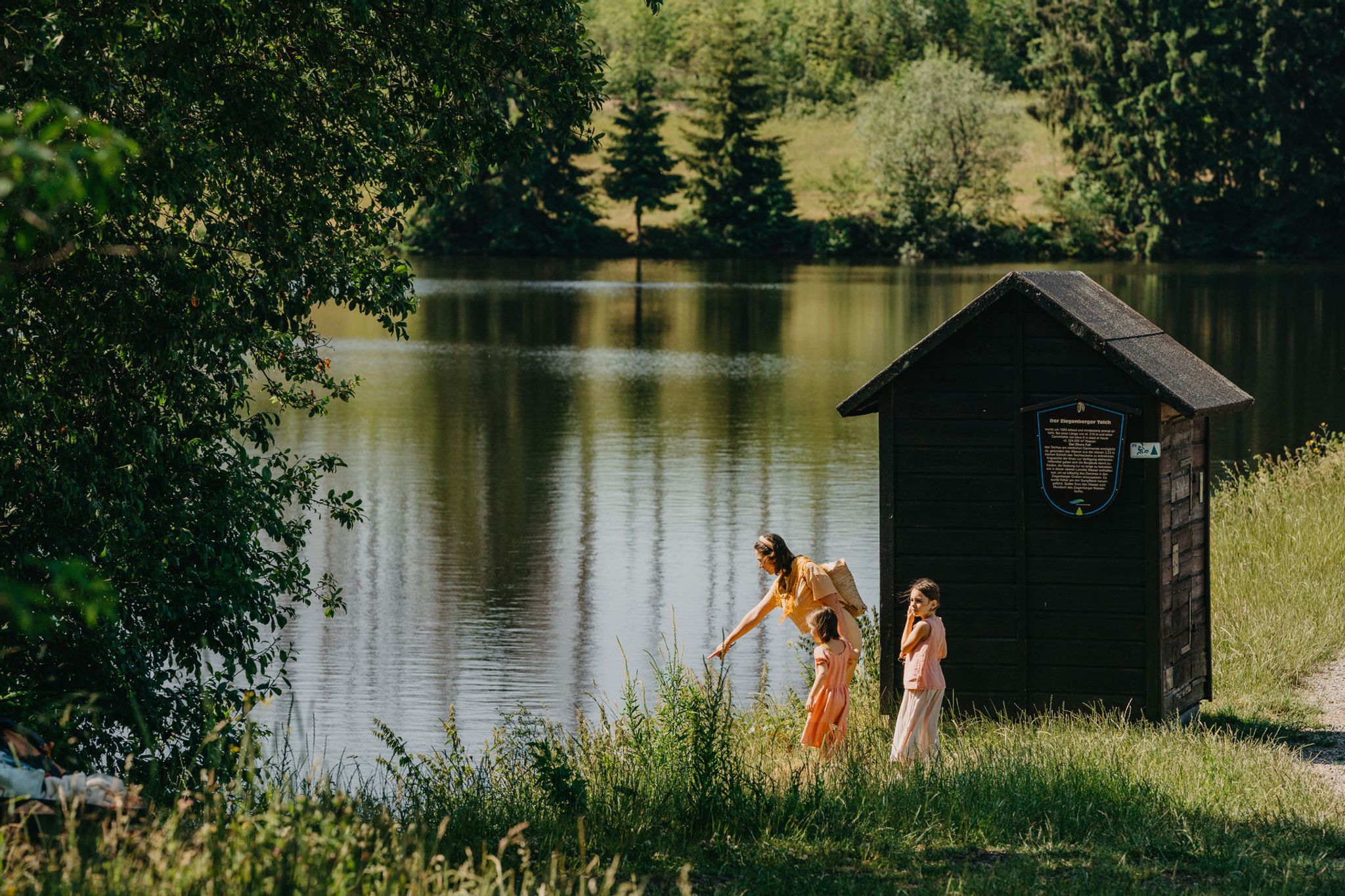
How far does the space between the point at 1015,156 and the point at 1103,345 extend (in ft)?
227

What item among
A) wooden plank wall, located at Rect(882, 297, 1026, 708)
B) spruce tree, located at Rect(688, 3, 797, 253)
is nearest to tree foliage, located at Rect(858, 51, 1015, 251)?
spruce tree, located at Rect(688, 3, 797, 253)

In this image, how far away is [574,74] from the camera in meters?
9.40

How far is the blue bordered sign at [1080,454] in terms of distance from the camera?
377 inches

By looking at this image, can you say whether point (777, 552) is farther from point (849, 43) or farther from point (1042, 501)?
point (849, 43)

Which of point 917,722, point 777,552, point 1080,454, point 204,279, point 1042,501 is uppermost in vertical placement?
point 204,279

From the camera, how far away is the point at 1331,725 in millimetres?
9992

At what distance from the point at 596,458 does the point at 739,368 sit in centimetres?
1332

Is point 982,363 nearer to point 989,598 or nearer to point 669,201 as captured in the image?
point 989,598

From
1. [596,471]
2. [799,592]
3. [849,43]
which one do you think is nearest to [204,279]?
[799,592]

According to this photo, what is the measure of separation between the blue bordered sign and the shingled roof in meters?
0.34

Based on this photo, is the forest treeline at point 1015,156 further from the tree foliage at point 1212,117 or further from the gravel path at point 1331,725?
the gravel path at point 1331,725

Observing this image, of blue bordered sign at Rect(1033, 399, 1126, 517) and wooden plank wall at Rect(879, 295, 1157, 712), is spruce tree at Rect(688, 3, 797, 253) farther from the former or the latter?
blue bordered sign at Rect(1033, 399, 1126, 517)

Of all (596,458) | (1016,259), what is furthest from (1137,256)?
(596,458)

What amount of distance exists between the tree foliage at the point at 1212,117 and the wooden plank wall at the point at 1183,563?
6552cm
